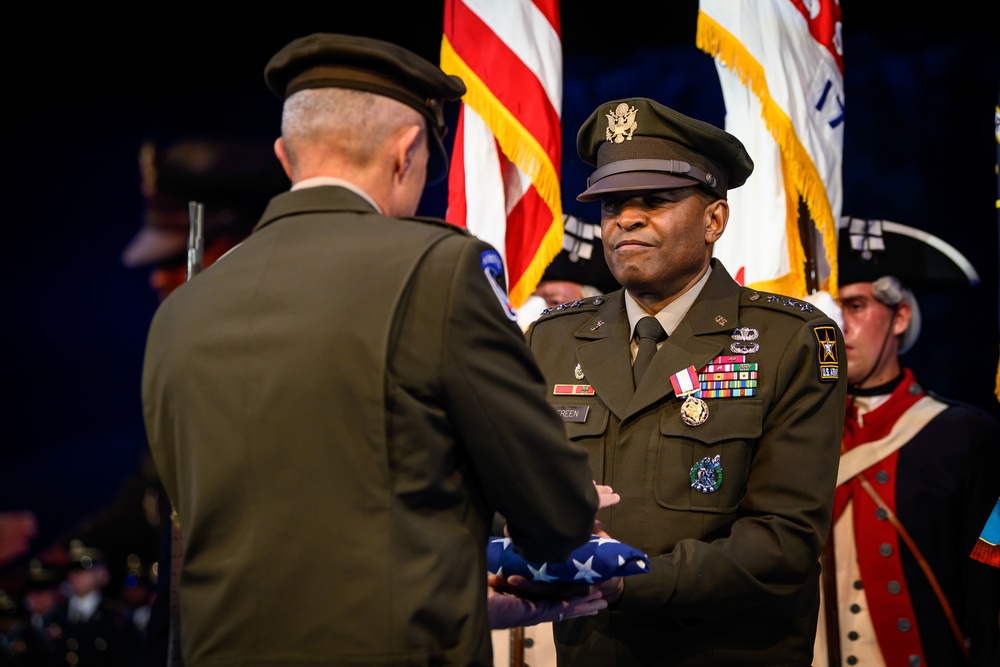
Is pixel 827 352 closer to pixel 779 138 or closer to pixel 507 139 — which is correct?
pixel 779 138

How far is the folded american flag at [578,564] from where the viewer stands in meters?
1.66

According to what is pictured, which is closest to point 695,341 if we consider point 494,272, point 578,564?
point 578,564

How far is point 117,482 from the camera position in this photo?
5.34 m

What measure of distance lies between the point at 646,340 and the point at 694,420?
25 centimetres

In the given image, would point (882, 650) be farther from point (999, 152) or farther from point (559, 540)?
point (559, 540)

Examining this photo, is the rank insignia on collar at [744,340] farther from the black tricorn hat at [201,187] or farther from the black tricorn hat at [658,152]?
the black tricorn hat at [201,187]

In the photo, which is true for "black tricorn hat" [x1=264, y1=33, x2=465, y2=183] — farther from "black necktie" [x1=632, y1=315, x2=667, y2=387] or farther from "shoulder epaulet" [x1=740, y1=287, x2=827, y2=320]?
"shoulder epaulet" [x1=740, y1=287, x2=827, y2=320]

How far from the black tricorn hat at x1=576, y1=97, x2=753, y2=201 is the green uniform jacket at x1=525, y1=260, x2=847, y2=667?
32 cm

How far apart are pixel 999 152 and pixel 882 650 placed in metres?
1.62

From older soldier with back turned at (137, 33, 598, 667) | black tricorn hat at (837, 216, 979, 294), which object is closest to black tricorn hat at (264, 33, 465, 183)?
older soldier with back turned at (137, 33, 598, 667)

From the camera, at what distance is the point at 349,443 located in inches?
51.6

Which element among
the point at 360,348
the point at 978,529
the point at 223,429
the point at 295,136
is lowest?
the point at 978,529

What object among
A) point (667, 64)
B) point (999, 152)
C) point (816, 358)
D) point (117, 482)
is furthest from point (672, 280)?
point (117, 482)

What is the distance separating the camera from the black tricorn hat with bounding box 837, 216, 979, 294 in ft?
11.8
